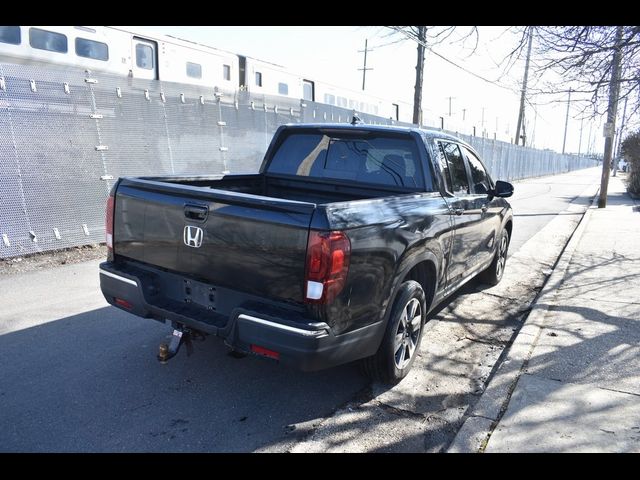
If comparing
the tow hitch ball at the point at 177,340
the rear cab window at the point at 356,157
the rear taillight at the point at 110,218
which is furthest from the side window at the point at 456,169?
the rear taillight at the point at 110,218

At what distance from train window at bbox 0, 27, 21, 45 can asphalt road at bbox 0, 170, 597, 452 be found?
7.07 meters

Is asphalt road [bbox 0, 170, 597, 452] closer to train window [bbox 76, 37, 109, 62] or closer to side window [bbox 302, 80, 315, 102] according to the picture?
train window [bbox 76, 37, 109, 62]

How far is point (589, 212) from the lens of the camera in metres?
14.8

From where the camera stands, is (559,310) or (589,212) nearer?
(559,310)

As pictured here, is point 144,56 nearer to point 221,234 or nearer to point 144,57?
point 144,57

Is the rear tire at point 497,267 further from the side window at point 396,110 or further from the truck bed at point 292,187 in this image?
the side window at point 396,110

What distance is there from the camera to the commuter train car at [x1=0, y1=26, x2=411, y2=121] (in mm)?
9930

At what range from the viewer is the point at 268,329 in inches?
114

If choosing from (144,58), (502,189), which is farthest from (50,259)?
(144,58)
